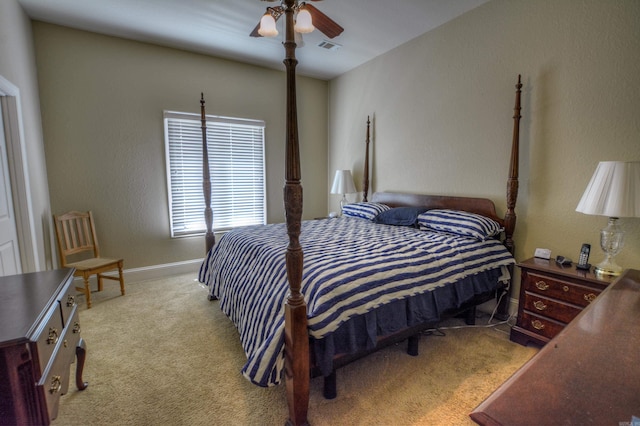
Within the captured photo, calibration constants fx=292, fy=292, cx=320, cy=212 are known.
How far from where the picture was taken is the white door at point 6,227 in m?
2.23

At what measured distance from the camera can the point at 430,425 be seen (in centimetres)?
154

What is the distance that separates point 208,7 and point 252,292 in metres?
2.60

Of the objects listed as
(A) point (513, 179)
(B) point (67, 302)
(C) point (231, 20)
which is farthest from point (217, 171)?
(A) point (513, 179)

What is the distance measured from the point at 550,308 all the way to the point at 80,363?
313cm

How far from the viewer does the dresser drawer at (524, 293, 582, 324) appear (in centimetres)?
201

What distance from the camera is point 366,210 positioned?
3561 mm

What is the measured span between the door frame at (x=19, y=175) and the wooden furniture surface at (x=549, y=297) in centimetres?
406

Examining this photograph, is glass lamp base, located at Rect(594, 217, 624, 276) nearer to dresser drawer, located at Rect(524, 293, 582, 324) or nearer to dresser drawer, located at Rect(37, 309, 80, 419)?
dresser drawer, located at Rect(524, 293, 582, 324)

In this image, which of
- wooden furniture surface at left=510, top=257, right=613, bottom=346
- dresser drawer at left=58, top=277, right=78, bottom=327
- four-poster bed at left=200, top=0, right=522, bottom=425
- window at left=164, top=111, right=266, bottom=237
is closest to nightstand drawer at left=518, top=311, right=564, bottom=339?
wooden furniture surface at left=510, top=257, right=613, bottom=346

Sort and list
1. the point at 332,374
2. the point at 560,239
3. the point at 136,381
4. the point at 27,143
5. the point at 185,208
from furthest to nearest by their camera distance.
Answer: the point at 185,208, the point at 27,143, the point at 560,239, the point at 136,381, the point at 332,374

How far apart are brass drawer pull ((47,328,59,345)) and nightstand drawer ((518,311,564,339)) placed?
285 cm

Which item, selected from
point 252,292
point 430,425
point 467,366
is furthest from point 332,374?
point 467,366

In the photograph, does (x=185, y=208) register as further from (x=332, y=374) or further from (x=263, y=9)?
(x=332, y=374)

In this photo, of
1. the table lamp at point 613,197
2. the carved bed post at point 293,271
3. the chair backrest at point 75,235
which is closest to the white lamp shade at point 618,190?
the table lamp at point 613,197
